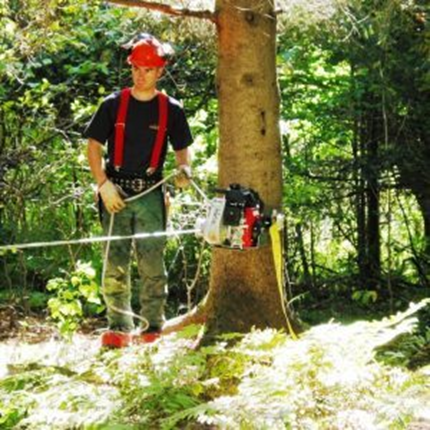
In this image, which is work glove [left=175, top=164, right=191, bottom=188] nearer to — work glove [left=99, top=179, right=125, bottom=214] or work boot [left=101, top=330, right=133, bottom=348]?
work glove [left=99, top=179, right=125, bottom=214]

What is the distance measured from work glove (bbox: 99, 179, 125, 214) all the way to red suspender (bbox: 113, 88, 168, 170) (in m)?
0.20

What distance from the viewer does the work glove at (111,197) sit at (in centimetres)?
516

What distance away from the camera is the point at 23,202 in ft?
27.0

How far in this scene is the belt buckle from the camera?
5328 millimetres

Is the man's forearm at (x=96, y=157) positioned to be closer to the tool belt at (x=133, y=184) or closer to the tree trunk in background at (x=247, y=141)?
the tool belt at (x=133, y=184)

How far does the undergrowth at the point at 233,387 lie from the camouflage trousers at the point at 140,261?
395mm

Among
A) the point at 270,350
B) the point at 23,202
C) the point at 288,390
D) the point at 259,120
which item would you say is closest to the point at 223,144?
the point at 259,120

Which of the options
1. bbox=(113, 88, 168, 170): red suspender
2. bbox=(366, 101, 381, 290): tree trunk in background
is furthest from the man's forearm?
bbox=(366, 101, 381, 290): tree trunk in background

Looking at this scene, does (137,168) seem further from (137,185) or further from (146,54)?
(146,54)

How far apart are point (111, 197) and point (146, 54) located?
947 millimetres

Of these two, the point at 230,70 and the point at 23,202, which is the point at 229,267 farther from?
the point at 23,202

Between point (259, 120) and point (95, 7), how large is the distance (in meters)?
3.10

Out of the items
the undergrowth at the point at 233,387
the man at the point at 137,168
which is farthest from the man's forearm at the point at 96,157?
the undergrowth at the point at 233,387

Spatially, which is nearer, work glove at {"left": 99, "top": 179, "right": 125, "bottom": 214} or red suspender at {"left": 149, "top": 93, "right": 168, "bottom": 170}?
work glove at {"left": 99, "top": 179, "right": 125, "bottom": 214}
